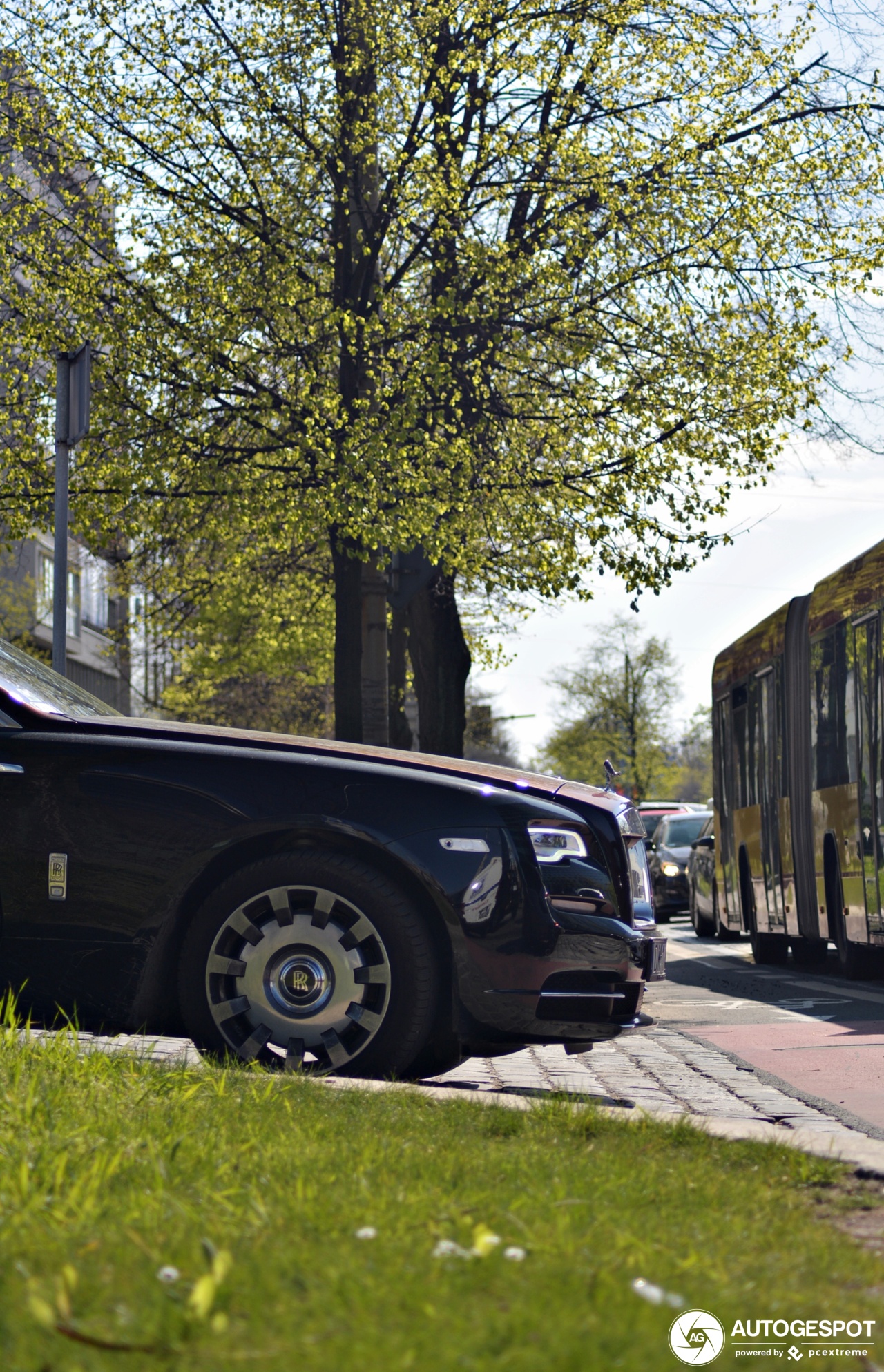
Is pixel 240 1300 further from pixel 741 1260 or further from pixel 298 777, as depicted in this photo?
pixel 298 777

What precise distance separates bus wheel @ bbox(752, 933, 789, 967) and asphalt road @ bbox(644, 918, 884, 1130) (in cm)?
23

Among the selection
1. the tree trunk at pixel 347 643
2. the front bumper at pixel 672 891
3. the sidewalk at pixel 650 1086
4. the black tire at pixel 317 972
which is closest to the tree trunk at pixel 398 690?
the front bumper at pixel 672 891

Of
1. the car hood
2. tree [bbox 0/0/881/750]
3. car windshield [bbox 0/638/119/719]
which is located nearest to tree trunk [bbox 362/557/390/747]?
tree [bbox 0/0/881/750]

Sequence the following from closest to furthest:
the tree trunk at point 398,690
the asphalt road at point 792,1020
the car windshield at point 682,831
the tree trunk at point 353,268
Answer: the asphalt road at point 792,1020
the tree trunk at point 353,268
the car windshield at point 682,831
the tree trunk at point 398,690

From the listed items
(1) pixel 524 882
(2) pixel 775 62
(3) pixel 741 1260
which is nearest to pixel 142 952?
(1) pixel 524 882

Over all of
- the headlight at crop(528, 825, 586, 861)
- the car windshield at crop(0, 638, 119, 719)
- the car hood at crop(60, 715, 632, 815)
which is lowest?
the headlight at crop(528, 825, 586, 861)

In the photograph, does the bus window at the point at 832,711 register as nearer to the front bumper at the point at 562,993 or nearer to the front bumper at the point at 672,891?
the front bumper at the point at 562,993

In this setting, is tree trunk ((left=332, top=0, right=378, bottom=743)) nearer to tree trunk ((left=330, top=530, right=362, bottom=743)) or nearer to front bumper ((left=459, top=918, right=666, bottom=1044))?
tree trunk ((left=330, top=530, right=362, bottom=743))

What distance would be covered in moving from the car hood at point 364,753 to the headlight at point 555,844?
0.60 ft

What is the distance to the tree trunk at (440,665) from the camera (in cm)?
2052

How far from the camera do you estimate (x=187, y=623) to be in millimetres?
23547

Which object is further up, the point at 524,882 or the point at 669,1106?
the point at 524,882

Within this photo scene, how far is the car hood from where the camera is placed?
18.9 feet

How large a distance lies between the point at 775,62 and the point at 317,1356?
61.3ft
